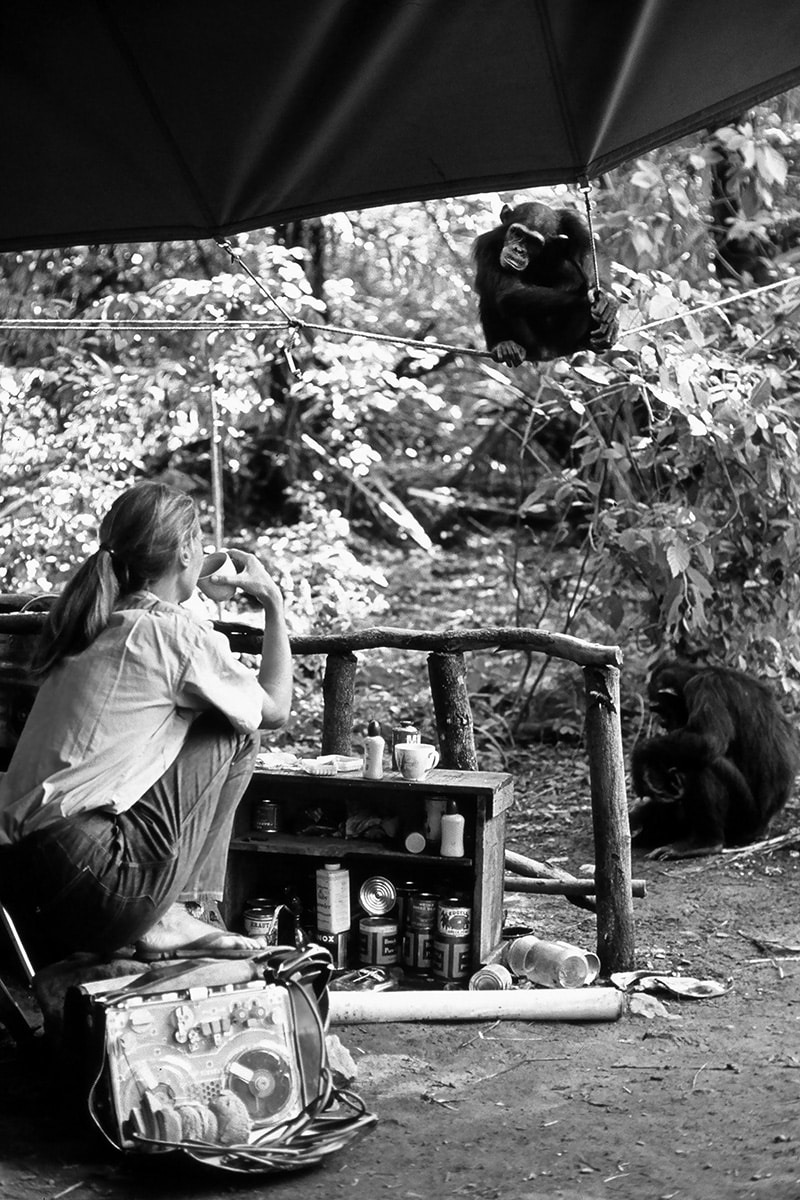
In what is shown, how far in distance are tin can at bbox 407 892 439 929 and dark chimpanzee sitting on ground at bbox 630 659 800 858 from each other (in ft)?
7.32

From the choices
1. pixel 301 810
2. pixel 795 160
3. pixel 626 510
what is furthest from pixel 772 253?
pixel 301 810

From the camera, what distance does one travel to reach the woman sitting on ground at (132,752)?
3.19 metres

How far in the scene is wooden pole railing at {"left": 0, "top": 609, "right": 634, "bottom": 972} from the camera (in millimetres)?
4543

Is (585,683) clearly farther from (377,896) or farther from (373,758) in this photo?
(377,896)

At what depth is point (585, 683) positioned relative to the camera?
4.61 m

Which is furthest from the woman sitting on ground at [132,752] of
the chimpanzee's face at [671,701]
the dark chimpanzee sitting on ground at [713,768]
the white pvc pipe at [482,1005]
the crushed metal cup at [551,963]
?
the chimpanzee's face at [671,701]

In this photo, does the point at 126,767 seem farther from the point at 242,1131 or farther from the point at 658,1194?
the point at 658,1194

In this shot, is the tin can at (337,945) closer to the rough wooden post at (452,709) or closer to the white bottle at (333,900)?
the white bottle at (333,900)

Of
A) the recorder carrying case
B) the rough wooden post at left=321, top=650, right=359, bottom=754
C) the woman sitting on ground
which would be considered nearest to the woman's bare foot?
the woman sitting on ground

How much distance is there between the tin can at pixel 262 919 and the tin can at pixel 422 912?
464mm

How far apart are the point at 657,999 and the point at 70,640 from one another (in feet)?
7.68

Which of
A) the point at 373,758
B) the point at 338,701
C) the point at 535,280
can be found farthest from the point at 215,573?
the point at 535,280

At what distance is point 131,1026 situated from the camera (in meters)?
3.01

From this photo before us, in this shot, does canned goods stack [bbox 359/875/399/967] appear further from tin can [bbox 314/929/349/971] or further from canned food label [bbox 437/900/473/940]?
canned food label [bbox 437/900/473/940]
